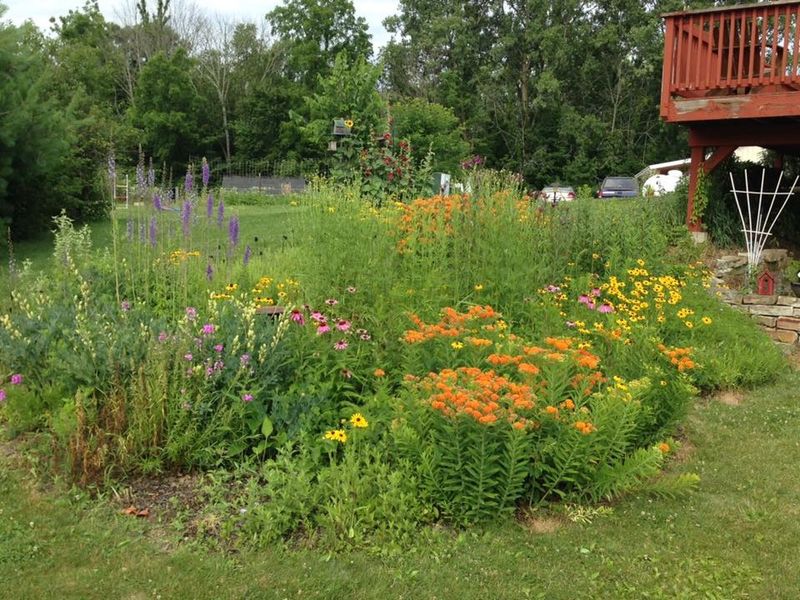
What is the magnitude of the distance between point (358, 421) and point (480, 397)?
0.62m

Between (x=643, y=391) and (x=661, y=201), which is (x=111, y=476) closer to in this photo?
(x=643, y=391)

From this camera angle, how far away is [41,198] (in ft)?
37.8

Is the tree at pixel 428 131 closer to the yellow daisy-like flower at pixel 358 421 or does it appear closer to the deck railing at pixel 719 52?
the deck railing at pixel 719 52

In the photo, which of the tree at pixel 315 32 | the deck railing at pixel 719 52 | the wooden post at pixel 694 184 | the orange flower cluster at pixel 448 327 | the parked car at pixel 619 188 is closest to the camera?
the orange flower cluster at pixel 448 327

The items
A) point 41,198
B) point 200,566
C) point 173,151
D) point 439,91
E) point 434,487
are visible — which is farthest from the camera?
point 439,91

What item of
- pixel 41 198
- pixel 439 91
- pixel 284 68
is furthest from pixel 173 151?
pixel 41 198

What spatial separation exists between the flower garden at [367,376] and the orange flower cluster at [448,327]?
20 millimetres

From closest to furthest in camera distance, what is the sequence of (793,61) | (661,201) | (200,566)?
1. (200,566)
2. (793,61)
3. (661,201)

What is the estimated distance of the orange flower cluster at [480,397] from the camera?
2.87 meters

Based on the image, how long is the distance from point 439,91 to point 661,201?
115ft

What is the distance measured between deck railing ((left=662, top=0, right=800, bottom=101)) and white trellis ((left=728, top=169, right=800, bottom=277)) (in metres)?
1.07

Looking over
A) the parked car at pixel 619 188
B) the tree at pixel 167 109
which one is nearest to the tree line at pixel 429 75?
the tree at pixel 167 109

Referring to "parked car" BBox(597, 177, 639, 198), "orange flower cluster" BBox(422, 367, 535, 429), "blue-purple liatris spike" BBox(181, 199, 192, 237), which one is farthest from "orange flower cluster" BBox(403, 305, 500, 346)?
"parked car" BBox(597, 177, 639, 198)

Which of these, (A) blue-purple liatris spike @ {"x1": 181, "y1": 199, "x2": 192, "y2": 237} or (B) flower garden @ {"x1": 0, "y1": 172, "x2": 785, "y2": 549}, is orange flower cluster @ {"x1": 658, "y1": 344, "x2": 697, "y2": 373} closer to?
(B) flower garden @ {"x1": 0, "y1": 172, "x2": 785, "y2": 549}
